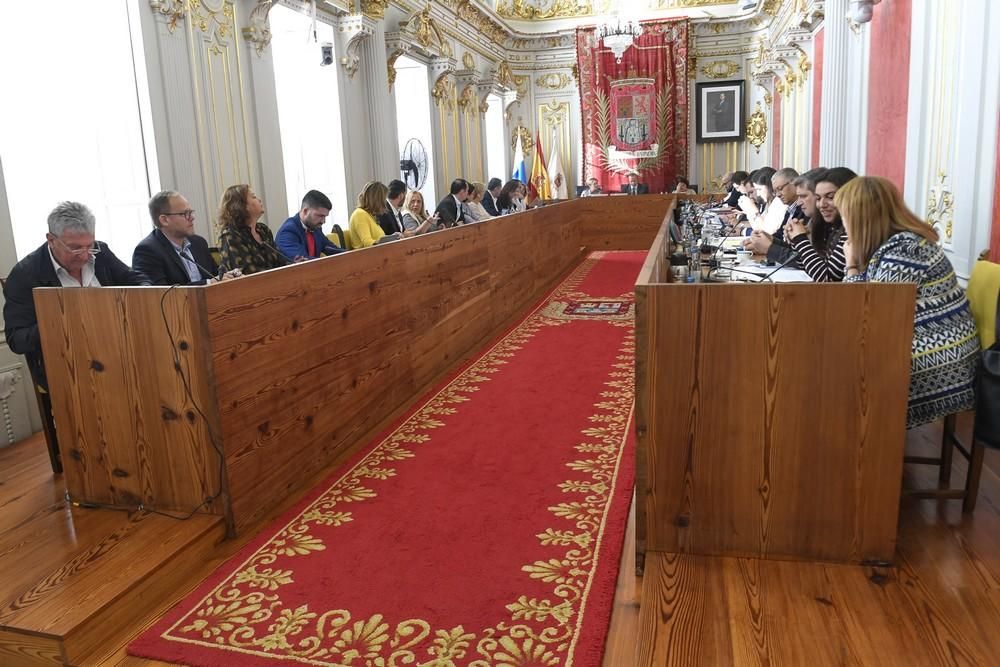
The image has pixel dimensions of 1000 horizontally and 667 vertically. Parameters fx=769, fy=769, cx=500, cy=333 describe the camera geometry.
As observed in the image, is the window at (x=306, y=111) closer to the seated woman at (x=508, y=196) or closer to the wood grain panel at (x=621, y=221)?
the seated woman at (x=508, y=196)

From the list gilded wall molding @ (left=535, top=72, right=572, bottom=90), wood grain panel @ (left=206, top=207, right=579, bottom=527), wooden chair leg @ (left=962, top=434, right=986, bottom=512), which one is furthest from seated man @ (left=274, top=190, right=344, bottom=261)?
gilded wall molding @ (left=535, top=72, right=572, bottom=90)

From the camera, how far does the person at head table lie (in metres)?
3.14

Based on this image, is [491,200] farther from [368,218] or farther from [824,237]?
[824,237]

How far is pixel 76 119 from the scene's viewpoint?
4.79 meters

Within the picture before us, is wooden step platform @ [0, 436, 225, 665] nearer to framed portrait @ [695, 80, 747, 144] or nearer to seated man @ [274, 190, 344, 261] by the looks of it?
seated man @ [274, 190, 344, 261]

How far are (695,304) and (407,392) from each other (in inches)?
89.9

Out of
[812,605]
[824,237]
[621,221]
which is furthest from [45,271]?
[621,221]

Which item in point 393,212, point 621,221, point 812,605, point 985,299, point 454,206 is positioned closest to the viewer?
point 812,605

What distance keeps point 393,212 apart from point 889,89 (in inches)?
150

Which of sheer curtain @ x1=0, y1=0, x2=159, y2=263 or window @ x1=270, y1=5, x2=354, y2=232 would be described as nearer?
sheer curtain @ x1=0, y1=0, x2=159, y2=263

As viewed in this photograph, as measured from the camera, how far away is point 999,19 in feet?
10.9

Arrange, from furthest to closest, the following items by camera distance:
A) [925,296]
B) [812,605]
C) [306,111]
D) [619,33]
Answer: [619,33], [306,111], [925,296], [812,605]

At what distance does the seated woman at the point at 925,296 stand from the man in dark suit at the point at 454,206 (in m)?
5.03

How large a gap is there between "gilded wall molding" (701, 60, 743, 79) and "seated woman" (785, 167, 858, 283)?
11.2 meters
